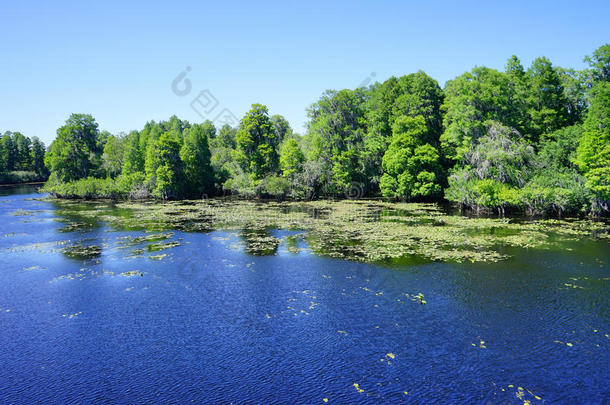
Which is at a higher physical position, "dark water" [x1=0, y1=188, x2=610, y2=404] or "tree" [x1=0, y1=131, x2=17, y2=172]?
"tree" [x1=0, y1=131, x2=17, y2=172]

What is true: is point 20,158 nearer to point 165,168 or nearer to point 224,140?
point 224,140

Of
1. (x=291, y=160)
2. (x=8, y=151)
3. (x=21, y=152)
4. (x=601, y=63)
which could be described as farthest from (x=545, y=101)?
(x=21, y=152)

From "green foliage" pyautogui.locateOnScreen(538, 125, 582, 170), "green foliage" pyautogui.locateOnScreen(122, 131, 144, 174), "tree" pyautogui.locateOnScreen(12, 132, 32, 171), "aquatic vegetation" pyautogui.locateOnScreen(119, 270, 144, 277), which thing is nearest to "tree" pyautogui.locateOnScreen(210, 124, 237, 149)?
"green foliage" pyautogui.locateOnScreen(122, 131, 144, 174)

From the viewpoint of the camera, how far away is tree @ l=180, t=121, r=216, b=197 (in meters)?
89.1

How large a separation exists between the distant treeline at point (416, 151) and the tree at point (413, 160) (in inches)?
7.9

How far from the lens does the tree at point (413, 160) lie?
6600 centimetres

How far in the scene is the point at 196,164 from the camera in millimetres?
90938

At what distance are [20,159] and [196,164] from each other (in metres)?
108

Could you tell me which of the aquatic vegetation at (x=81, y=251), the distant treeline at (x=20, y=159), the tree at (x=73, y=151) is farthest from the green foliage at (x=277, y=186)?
the distant treeline at (x=20, y=159)

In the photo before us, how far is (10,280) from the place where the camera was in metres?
29.7

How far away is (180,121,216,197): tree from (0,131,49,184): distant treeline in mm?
95743

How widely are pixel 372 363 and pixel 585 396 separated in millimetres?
8088

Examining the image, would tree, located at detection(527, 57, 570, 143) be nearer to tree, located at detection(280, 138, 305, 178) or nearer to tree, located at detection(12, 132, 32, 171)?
tree, located at detection(280, 138, 305, 178)

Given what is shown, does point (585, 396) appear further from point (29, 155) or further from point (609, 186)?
point (29, 155)
